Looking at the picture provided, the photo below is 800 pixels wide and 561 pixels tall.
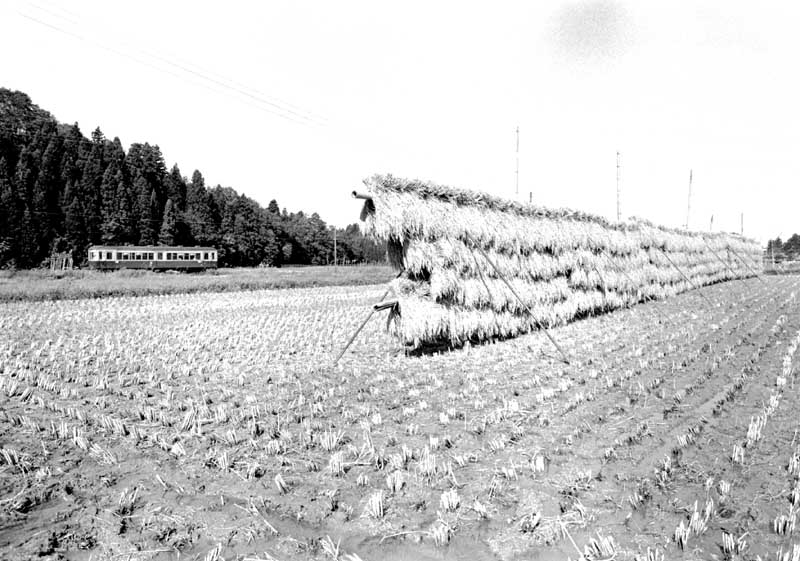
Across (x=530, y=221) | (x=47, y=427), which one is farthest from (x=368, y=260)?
(x=47, y=427)

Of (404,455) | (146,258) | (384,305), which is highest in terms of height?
(146,258)

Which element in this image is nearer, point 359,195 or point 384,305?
point 359,195

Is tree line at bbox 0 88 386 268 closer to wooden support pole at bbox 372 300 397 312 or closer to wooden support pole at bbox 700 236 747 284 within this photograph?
wooden support pole at bbox 700 236 747 284

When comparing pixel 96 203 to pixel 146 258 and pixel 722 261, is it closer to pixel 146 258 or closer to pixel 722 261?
pixel 146 258

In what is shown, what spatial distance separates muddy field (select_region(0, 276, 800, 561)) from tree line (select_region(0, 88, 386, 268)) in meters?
39.2

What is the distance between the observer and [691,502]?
3.57m

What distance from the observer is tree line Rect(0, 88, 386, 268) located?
5109 cm

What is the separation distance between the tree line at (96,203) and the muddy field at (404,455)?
129ft

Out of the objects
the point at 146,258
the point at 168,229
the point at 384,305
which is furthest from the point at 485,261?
the point at 168,229

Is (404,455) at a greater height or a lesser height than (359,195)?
lesser

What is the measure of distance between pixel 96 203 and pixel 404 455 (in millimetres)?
68063

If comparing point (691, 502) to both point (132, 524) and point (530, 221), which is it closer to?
point (132, 524)

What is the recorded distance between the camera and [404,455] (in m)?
4.54

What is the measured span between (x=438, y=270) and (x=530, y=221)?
4948 millimetres
